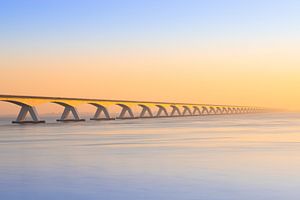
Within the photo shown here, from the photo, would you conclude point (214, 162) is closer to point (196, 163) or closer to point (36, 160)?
point (196, 163)

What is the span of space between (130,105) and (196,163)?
117268 mm

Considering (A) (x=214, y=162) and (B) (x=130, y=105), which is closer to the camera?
(A) (x=214, y=162)

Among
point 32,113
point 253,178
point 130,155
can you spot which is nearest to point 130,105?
point 32,113

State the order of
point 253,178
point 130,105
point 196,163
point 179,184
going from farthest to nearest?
point 130,105, point 196,163, point 253,178, point 179,184

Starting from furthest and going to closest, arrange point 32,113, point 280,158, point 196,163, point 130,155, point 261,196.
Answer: point 32,113 → point 130,155 → point 280,158 → point 196,163 → point 261,196

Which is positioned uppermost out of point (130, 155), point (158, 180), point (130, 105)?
point (158, 180)

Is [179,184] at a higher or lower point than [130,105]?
higher

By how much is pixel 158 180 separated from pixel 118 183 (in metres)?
1.34

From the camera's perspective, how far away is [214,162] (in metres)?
22.5

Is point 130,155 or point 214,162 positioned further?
point 130,155

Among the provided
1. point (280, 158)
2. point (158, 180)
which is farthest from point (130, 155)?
point (158, 180)

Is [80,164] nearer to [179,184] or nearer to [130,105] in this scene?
[179,184]

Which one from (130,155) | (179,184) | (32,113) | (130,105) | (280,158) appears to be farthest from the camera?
(130,105)

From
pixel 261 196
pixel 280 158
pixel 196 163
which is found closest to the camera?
pixel 261 196
